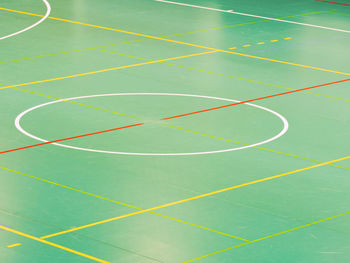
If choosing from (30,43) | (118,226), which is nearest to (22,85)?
(30,43)

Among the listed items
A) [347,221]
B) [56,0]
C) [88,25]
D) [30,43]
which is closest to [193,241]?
[347,221]

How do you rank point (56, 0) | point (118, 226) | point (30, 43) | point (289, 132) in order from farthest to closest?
point (56, 0)
point (30, 43)
point (289, 132)
point (118, 226)

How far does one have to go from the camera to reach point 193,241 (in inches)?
516

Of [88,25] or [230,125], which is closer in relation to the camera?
[230,125]

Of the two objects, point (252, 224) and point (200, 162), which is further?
point (200, 162)

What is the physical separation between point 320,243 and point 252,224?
1111 mm

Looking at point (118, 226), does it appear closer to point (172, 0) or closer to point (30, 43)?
point (30, 43)

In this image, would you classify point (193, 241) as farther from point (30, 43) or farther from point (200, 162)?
point (30, 43)

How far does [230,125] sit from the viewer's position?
18.9 meters

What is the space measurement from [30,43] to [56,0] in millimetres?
7025

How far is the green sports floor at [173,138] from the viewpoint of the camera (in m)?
13.3

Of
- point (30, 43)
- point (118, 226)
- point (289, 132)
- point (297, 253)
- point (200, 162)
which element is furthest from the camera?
point (30, 43)

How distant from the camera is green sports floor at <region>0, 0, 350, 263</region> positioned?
13.3 m

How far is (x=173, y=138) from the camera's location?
1802cm
